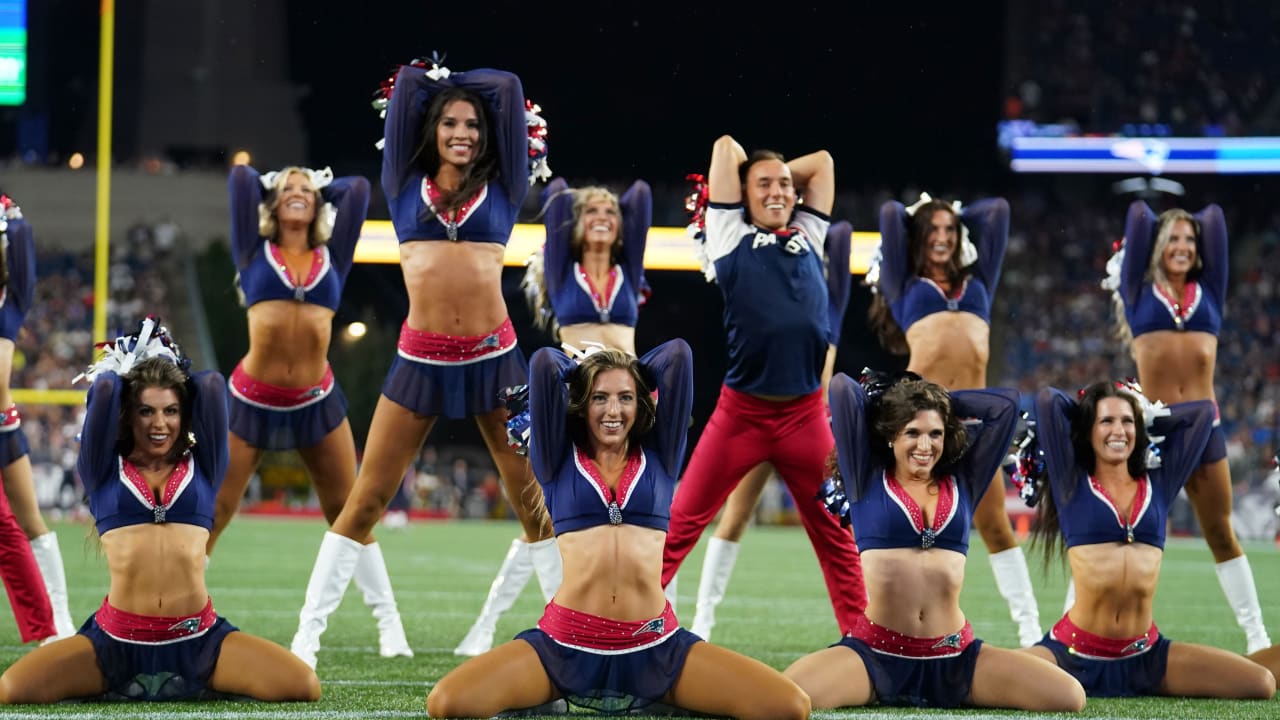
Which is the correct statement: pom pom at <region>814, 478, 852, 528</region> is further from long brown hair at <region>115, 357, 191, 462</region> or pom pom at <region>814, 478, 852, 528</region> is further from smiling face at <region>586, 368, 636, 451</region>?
long brown hair at <region>115, 357, 191, 462</region>

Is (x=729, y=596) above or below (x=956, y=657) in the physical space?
below

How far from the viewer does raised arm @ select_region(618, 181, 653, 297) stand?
6.03 meters

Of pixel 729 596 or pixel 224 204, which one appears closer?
pixel 729 596

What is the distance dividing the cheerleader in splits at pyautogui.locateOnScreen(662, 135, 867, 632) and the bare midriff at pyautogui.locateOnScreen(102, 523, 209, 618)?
150 cm

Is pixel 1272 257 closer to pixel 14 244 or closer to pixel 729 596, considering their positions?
pixel 729 596

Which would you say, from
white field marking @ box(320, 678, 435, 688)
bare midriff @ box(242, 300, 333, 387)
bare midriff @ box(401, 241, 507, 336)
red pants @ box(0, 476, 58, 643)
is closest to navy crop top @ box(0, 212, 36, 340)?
red pants @ box(0, 476, 58, 643)

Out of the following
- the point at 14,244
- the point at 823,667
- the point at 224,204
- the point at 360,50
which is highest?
the point at 360,50

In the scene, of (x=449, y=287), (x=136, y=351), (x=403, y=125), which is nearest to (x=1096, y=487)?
(x=449, y=287)

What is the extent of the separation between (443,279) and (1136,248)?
8.84 feet

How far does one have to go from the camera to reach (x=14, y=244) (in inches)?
216

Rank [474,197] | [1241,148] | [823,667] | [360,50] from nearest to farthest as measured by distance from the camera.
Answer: [823,667] < [474,197] < [360,50] < [1241,148]

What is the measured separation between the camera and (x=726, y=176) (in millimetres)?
4957

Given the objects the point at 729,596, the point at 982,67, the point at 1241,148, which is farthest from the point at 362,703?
the point at 1241,148

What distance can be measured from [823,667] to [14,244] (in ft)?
11.0
